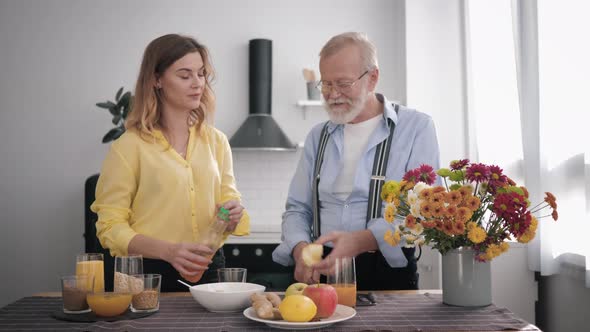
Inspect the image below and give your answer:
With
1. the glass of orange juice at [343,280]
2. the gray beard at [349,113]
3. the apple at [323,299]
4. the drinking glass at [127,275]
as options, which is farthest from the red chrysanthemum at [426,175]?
the drinking glass at [127,275]

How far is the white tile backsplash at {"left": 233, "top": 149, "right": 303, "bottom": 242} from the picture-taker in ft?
15.5

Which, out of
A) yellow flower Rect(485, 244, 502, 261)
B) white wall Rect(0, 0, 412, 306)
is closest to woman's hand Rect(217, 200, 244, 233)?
yellow flower Rect(485, 244, 502, 261)


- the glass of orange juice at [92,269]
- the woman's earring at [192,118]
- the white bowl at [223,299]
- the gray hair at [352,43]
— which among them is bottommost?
the white bowl at [223,299]

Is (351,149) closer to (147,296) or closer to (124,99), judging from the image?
(147,296)

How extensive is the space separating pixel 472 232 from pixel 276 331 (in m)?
0.55

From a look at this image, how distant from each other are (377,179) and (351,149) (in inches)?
8.3

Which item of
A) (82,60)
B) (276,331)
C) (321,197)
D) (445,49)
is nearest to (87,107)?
(82,60)

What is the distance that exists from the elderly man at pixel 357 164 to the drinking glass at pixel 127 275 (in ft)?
1.85

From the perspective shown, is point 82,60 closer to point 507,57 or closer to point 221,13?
point 221,13

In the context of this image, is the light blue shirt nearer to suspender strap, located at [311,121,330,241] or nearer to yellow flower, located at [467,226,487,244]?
suspender strap, located at [311,121,330,241]

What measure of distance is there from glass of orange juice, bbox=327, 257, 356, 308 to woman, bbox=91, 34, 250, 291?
511 mm

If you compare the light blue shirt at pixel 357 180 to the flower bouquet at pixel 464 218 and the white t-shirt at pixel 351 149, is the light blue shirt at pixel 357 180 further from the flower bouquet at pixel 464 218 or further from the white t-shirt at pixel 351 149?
the flower bouquet at pixel 464 218

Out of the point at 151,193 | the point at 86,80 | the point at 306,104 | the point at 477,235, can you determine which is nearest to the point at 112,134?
the point at 86,80

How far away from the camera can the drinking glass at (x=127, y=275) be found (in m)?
1.58
